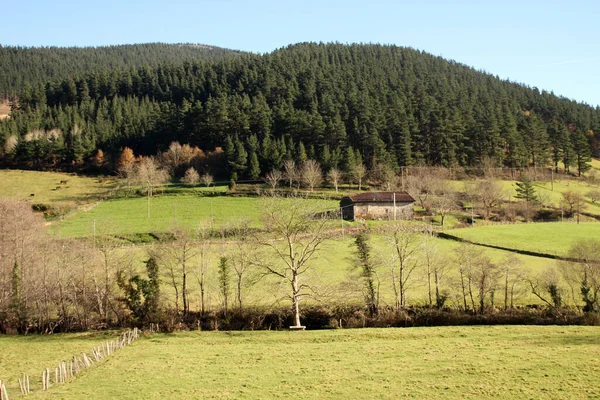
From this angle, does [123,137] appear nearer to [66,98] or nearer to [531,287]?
[66,98]

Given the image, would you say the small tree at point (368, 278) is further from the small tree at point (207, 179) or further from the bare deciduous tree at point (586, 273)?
the small tree at point (207, 179)

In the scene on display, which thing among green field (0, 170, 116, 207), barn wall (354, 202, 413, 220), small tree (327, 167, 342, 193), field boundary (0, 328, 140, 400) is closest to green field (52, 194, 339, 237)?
barn wall (354, 202, 413, 220)

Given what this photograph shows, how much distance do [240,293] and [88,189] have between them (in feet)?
209

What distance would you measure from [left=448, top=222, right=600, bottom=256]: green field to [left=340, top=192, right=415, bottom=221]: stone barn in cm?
1171

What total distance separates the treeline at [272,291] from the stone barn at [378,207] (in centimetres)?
2877

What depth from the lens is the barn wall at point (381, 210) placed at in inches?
2901

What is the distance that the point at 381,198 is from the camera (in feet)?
245

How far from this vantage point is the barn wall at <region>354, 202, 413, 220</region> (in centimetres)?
7369

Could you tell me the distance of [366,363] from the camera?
931 inches

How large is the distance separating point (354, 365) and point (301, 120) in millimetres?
88126

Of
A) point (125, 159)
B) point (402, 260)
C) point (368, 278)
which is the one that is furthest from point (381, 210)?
point (125, 159)

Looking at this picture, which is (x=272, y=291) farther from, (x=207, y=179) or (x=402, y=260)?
(x=207, y=179)

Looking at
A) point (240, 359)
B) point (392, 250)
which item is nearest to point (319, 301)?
point (392, 250)

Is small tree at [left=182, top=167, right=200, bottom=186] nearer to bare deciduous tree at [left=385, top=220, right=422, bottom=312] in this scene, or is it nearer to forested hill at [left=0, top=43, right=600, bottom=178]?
forested hill at [left=0, top=43, right=600, bottom=178]
